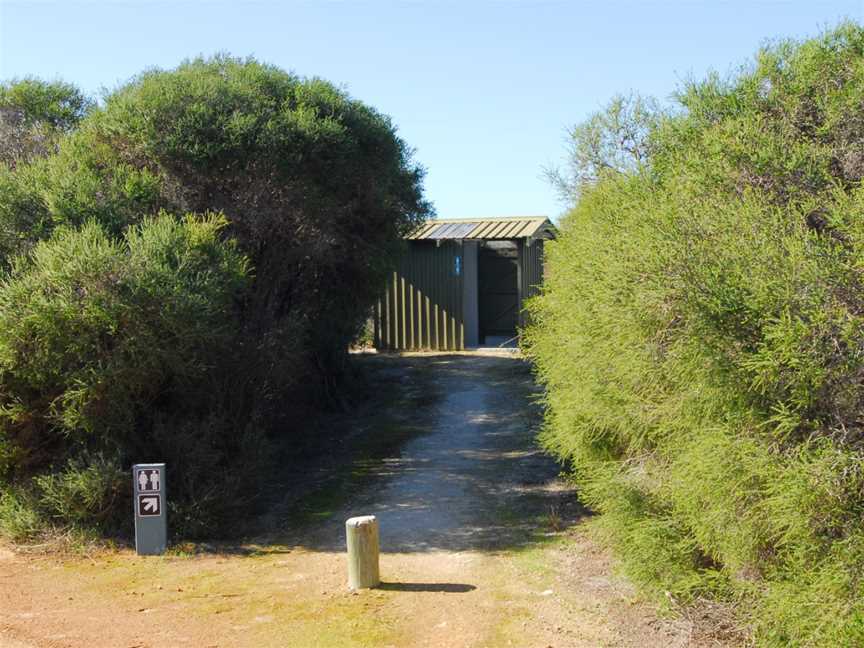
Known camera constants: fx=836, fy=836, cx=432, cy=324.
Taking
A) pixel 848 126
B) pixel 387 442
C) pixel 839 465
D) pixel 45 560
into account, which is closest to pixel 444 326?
pixel 387 442

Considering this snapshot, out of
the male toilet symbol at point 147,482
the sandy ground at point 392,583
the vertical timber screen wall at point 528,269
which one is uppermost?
the vertical timber screen wall at point 528,269

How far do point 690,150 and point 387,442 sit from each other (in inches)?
286

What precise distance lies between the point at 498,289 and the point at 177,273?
12.5 meters

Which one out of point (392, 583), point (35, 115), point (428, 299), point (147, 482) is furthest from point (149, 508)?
point (428, 299)

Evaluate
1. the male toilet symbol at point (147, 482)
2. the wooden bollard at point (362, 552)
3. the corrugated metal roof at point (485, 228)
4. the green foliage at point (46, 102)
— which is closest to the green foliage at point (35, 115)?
the green foliage at point (46, 102)

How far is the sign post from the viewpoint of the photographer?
8375mm

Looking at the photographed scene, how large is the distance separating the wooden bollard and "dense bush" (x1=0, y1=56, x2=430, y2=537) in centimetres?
238

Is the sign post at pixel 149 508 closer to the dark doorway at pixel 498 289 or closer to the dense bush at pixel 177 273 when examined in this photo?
the dense bush at pixel 177 273

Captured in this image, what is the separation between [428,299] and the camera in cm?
1952

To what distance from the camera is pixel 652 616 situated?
628 centimetres

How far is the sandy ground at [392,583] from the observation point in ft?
20.5

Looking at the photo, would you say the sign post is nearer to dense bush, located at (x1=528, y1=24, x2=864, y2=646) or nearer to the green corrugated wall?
dense bush, located at (x1=528, y1=24, x2=864, y2=646)

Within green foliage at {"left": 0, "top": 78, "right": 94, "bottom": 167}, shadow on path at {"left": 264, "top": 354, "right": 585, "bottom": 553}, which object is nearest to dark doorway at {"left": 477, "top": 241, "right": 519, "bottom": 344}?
shadow on path at {"left": 264, "top": 354, "right": 585, "bottom": 553}

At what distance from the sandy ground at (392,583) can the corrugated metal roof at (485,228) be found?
837cm
